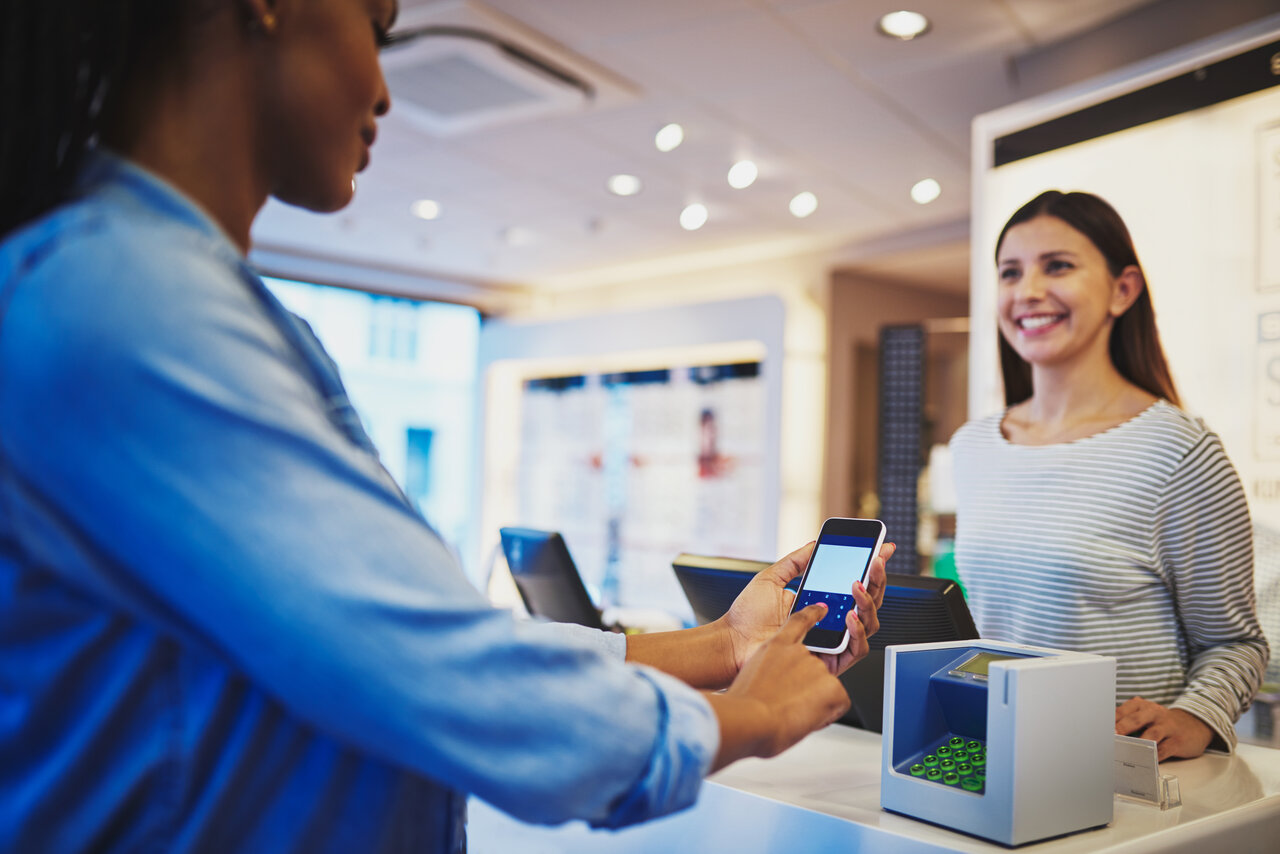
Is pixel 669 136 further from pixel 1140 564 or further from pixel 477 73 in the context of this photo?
pixel 1140 564

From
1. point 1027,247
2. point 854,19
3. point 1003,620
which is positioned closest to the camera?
point 1003,620

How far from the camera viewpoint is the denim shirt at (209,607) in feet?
1.78

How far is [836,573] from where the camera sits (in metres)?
1.19

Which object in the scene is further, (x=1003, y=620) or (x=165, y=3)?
(x=1003, y=620)

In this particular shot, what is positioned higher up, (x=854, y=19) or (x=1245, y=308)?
(x=854, y=19)

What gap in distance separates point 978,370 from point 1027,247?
0.76m

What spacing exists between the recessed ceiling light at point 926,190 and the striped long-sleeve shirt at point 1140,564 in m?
3.23

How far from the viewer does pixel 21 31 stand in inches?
23.5

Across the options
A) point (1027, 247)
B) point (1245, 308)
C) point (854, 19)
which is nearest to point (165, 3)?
point (1027, 247)

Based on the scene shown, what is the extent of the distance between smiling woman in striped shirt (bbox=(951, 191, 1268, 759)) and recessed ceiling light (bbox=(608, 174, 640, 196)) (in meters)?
3.14

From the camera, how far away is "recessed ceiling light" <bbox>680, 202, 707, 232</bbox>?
5855 millimetres

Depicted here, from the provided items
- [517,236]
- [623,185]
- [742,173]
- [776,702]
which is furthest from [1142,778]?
[517,236]

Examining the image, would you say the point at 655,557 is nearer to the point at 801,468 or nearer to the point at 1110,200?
the point at 801,468

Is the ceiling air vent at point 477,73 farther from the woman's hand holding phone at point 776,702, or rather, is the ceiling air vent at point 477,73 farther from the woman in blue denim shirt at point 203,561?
the woman's hand holding phone at point 776,702
